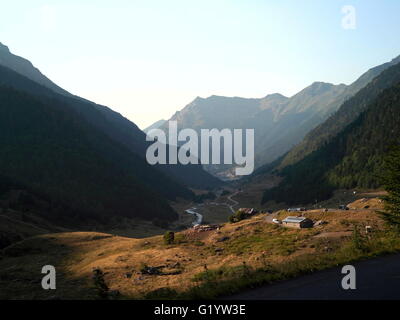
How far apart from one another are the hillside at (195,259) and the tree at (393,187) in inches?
56.1

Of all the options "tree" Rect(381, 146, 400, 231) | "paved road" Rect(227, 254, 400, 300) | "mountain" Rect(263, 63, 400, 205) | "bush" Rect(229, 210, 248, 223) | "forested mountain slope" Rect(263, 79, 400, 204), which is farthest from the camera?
"mountain" Rect(263, 63, 400, 205)

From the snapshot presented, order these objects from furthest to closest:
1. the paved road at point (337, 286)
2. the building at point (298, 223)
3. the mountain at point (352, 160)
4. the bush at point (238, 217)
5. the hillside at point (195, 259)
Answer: the mountain at point (352, 160) < the bush at point (238, 217) < the building at point (298, 223) < the hillside at point (195, 259) < the paved road at point (337, 286)

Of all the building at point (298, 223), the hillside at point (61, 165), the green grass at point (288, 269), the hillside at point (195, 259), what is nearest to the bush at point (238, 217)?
the hillside at point (195, 259)

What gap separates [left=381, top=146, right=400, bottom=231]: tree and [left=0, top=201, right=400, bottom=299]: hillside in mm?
1426

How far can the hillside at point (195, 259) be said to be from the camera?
55.9 feet

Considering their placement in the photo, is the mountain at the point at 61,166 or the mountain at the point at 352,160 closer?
the mountain at the point at 61,166

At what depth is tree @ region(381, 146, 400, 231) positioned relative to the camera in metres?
24.6

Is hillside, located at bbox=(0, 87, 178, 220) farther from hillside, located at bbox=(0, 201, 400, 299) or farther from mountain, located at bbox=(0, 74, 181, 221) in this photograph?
hillside, located at bbox=(0, 201, 400, 299)

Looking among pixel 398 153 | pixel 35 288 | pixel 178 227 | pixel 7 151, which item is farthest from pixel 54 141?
pixel 398 153

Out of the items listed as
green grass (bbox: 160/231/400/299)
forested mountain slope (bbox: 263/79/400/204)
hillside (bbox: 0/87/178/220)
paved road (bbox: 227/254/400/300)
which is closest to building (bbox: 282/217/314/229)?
green grass (bbox: 160/231/400/299)

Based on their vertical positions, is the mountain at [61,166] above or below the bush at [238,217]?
above

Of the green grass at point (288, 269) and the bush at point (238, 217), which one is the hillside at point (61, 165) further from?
the green grass at point (288, 269)

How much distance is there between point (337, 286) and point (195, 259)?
82.7 feet
